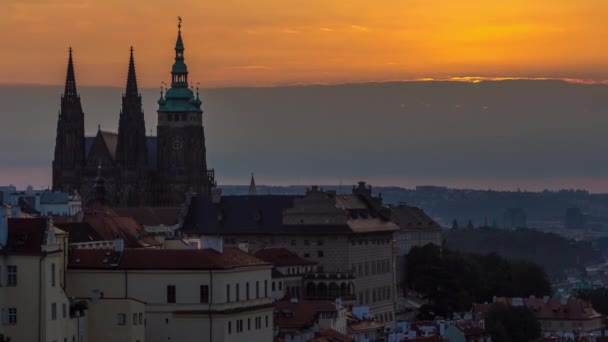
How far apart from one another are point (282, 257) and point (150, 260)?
74326 millimetres

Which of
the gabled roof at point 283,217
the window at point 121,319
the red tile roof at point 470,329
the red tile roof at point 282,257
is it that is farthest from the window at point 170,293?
the gabled roof at point 283,217

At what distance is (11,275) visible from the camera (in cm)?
9944

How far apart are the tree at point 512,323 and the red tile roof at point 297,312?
2749 centimetres

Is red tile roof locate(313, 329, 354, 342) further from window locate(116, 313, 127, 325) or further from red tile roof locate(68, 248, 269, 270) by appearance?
window locate(116, 313, 127, 325)

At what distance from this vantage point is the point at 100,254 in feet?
359

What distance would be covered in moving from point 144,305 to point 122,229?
1791 inches

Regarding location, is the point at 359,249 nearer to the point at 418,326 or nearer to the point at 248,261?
the point at 418,326

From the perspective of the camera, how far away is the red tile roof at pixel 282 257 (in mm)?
178750

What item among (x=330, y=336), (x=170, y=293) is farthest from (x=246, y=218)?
(x=170, y=293)

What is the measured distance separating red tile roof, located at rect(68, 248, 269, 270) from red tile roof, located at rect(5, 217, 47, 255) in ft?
19.8

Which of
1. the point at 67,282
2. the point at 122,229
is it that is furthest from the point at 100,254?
the point at 122,229

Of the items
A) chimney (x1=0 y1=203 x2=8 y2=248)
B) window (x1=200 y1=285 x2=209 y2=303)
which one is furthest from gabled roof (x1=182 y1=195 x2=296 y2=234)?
chimney (x1=0 y1=203 x2=8 y2=248)

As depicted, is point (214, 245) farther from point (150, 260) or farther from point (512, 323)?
point (512, 323)

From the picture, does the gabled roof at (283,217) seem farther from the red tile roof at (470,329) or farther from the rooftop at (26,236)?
the rooftop at (26,236)
